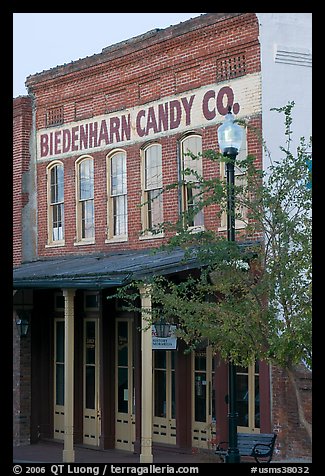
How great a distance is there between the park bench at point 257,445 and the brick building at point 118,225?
0.39 metres

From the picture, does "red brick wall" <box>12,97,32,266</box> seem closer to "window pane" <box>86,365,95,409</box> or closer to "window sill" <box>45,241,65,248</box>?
"window sill" <box>45,241,65,248</box>

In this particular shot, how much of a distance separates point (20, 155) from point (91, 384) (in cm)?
590

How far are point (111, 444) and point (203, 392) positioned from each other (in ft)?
9.49

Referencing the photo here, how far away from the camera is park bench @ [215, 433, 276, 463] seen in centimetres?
1481

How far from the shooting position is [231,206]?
41.9 feet

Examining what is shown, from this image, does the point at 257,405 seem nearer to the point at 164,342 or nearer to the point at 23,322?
the point at 164,342

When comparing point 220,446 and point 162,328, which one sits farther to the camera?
point 162,328

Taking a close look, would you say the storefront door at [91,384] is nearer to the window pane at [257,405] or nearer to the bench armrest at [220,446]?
the bench armrest at [220,446]

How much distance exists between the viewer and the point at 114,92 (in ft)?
66.7

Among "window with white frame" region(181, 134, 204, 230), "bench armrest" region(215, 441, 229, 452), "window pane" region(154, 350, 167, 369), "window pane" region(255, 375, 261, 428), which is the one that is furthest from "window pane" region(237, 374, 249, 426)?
"window with white frame" region(181, 134, 204, 230)

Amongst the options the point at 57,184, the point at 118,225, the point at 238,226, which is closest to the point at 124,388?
the point at 118,225

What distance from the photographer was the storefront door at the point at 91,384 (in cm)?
2017
